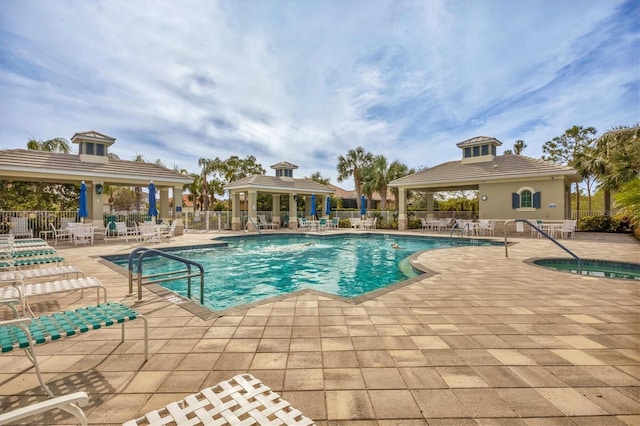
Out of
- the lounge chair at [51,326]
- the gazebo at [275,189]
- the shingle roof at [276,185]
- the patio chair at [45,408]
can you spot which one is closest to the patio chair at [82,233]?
the gazebo at [275,189]

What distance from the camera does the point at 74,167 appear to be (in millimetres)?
14227

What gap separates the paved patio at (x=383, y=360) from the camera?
83.5 inches

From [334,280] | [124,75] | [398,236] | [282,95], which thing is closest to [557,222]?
[398,236]

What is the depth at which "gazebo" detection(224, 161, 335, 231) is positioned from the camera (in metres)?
20.8

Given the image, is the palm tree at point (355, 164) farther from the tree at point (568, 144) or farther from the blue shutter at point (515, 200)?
the tree at point (568, 144)

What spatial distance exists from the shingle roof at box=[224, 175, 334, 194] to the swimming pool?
6071 mm

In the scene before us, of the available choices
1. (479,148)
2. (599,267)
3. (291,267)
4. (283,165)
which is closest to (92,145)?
(283,165)

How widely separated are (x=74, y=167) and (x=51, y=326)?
15.8m

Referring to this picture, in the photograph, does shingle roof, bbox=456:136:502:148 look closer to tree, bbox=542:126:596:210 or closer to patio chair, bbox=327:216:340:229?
patio chair, bbox=327:216:340:229

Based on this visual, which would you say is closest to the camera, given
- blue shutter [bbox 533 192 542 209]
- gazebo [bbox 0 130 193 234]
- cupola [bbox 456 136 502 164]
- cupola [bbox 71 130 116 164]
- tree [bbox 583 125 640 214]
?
gazebo [bbox 0 130 193 234]

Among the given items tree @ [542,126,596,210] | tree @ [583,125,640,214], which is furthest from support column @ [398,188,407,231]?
tree @ [542,126,596,210]

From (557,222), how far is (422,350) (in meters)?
17.4

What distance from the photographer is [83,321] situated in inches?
99.9

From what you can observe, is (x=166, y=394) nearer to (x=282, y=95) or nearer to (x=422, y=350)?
(x=422, y=350)
